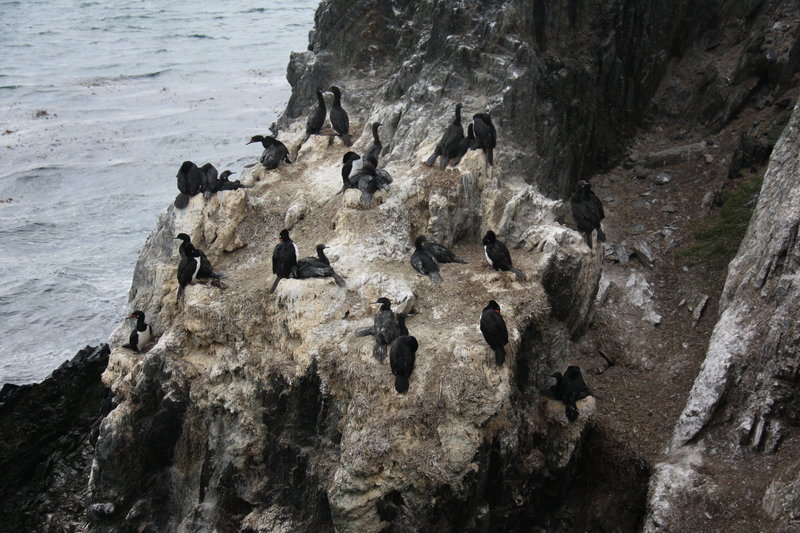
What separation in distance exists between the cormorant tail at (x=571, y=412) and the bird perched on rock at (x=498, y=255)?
2.68 metres

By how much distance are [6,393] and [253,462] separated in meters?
10.3

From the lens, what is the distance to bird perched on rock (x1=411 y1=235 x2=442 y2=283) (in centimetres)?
1414

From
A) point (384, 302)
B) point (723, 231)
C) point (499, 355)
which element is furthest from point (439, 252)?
point (723, 231)

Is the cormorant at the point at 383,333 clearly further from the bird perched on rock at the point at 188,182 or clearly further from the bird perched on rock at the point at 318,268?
the bird perched on rock at the point at 188,182

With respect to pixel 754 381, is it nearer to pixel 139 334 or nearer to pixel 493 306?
pixel 493 306

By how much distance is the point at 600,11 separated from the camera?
21.6m

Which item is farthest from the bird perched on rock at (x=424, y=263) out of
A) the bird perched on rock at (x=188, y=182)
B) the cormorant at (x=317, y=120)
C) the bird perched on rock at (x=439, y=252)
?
the cormorant at (x=317, y=120)

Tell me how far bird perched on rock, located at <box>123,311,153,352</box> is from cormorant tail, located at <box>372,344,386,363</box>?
6.11 meters

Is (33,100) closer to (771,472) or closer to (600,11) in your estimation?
(600,11)

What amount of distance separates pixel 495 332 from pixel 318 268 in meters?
3.95

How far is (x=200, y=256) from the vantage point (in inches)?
594

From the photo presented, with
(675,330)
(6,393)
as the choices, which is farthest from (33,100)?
(675,330)

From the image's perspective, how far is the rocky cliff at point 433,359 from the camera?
1170 centimetres

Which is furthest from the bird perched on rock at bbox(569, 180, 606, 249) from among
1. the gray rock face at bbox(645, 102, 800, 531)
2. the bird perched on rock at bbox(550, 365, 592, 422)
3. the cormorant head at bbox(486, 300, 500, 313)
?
the cormorant head at bbox(486, 300, 500, 313)
